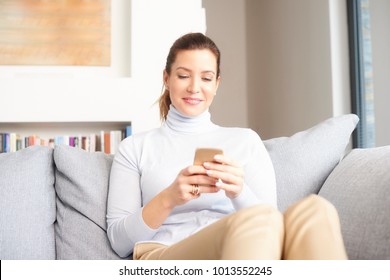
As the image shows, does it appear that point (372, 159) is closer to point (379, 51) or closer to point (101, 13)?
point (379, 51)

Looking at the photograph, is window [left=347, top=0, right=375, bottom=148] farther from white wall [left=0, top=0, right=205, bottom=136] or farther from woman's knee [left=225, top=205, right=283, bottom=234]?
woman's knee [left=225, top=205, right=283, bottom=234]

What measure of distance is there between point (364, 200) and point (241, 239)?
1.54ft

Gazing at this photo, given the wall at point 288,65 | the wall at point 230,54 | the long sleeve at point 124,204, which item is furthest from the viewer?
the wall at point 230,54

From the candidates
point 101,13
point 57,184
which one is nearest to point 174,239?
point 57,184

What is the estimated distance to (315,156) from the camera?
57.6 inches

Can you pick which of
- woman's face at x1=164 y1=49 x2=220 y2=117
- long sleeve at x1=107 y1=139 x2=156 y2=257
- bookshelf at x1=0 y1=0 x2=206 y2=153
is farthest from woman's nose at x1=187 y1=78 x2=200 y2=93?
bookshelf at x1=0 y1=0 x2=206 y2=153

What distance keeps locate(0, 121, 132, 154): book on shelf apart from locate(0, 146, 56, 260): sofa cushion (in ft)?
5.14

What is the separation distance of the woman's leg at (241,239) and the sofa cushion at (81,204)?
446mm

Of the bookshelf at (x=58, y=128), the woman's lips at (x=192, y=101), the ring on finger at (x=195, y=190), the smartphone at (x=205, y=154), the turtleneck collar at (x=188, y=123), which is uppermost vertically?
the bookshelf at (x=58, y=128)

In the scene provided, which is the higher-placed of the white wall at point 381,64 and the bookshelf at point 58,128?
the white wall at point 381,64

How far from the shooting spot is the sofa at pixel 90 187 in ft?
4.06

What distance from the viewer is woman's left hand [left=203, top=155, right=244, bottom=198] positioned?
1082 mm

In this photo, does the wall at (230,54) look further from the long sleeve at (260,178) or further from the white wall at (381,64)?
the long sleeve at (260,178)

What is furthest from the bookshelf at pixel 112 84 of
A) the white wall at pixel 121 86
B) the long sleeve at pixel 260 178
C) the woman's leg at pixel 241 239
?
the woman's leg at pixel 241 239
